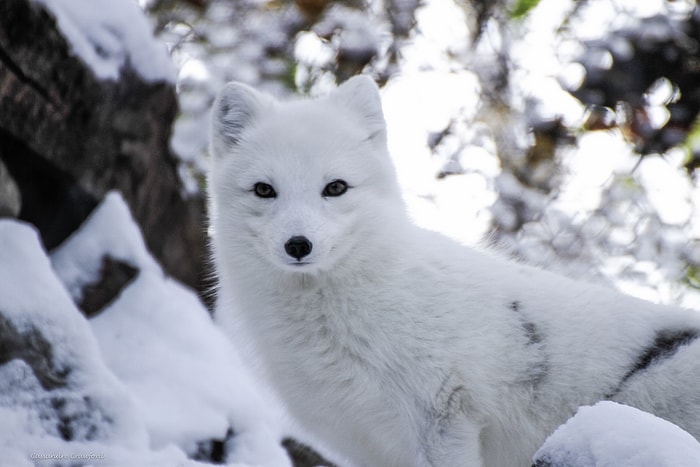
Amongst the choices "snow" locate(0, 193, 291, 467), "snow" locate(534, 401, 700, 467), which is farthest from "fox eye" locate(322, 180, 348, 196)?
"snow" locate(534, 401, 700, 467)

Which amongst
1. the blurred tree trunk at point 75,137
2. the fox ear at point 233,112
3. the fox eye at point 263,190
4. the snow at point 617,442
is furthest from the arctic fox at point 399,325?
the blurred tree trunk at point 75,137

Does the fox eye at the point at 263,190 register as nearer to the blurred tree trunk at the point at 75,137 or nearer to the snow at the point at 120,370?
the snow at the point at 120,370

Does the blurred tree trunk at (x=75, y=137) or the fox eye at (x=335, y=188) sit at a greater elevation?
the fox eye at (x=335, y=188)

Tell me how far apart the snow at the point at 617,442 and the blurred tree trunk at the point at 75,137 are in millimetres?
2875

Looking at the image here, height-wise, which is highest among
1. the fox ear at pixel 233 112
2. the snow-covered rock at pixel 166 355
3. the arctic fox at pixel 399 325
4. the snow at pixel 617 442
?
the fox ear at pixel 233 112

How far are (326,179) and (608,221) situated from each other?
192 inches

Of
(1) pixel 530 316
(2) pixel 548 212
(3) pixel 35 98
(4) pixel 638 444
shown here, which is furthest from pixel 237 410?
(2) pixel 548 212

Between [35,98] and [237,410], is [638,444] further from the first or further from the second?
[35,98]

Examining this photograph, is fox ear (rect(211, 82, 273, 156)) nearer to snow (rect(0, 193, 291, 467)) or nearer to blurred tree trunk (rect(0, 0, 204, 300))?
snow (rect(0, 193, 291, 467))

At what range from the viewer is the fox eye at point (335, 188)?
2.98 metres

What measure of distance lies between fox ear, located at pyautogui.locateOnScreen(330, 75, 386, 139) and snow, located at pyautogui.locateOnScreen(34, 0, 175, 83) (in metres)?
1.52

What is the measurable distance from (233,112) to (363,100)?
0.53 meters

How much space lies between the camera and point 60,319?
3.21m

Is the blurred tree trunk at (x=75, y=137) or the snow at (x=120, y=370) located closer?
the snow at (x=120, y=370)
